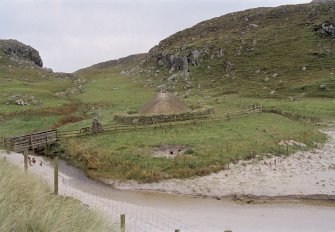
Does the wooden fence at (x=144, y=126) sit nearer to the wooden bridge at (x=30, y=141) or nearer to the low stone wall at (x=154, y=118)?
the low stone wall at (x=154, y=118)

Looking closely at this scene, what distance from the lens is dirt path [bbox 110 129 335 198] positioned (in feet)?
89.9

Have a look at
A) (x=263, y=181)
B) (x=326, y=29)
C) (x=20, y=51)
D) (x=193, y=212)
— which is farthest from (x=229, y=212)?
(x=20, y=51)

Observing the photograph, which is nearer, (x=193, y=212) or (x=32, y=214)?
(x=32, y=214)

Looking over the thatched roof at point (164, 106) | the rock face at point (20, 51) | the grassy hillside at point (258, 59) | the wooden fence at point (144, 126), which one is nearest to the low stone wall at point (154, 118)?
the wooden fence at point (144, 126)

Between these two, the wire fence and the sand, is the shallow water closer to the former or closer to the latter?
the sand

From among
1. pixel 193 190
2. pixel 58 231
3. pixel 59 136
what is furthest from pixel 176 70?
pixel 58 231

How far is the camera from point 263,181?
29.0 meters

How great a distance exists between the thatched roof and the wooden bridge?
12969 mm

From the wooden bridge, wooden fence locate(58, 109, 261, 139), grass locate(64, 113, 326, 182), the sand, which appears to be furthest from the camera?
wooden fence locate(58, 109, 261, 139)

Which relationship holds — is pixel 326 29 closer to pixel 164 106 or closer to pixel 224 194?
pixel 164 106

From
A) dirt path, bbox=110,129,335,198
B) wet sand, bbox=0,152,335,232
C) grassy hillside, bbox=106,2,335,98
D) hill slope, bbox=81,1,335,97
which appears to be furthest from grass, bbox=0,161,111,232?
hill slope, bbox=81,1,335,97

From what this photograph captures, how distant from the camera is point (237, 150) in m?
34.1

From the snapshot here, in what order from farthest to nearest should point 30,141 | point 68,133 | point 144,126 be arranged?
1. point 144,126
2. point 68,133
3. point 30,141

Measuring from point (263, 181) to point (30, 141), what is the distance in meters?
21.2
